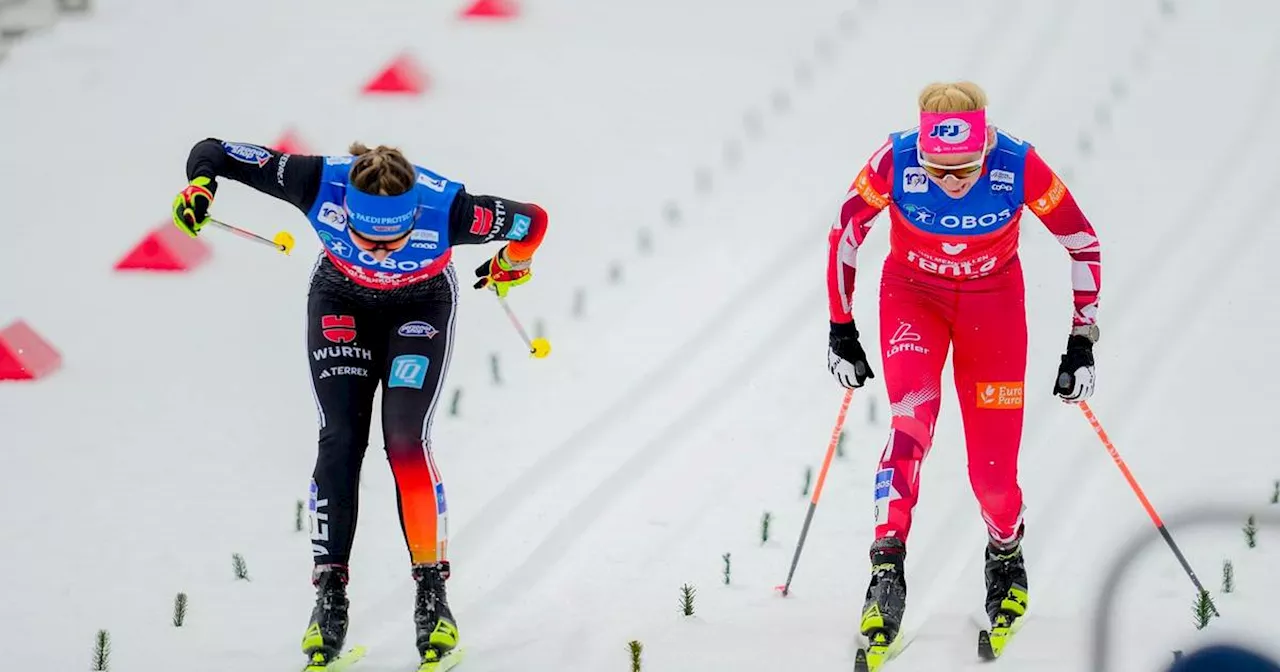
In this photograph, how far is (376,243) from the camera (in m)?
6.10

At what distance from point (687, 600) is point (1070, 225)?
2155 millimetres

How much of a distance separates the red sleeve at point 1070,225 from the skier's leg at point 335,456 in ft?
8.71

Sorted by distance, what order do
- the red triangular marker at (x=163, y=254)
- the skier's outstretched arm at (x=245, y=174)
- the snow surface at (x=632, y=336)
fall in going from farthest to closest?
the red triangular marker at (x=163, y=254)
the snow surface at (x=632, y=336)
the skier's outstretched arm at (x=245, y=174)

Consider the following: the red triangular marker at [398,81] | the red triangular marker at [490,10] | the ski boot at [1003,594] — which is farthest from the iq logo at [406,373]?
the red triangular marker at [490,10]

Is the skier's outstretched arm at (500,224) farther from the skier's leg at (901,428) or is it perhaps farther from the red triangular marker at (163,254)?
the red triangular marker at (163,254)

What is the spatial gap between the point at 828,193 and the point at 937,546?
17.9 ft

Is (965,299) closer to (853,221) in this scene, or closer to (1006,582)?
(853,221)

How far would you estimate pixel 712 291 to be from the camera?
432 inches

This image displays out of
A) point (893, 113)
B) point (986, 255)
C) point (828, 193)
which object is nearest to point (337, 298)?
point (986, 255)

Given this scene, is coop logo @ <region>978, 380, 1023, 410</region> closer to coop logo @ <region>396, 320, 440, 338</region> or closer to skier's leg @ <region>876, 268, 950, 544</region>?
skier's leg @ <region>876, 268, 950, 544</region>

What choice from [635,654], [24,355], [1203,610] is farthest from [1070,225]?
[24,355]

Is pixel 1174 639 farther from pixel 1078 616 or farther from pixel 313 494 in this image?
pixel 313 494

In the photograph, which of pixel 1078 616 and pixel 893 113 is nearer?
pixel 1078 616

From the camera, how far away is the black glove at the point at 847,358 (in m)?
6.57
